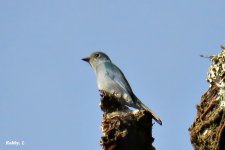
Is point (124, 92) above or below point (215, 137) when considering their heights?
above

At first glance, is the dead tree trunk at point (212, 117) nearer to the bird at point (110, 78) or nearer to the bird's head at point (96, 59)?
the bird at point (110, 78)

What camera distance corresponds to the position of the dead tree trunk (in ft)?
17.3

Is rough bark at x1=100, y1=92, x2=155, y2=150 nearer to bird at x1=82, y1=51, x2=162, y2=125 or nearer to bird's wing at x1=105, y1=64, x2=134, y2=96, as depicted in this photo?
bird at x1=82, y1=51, x2=162, y2=125

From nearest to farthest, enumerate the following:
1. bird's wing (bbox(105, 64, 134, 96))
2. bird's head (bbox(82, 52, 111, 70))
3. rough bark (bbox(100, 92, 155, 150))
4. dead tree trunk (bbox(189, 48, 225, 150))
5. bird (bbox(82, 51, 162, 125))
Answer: rough bark (bbox(100, 92, 155, 150))
dead tree trunk (bbox(189, 48, 225, 150))
bird (bbox(82, 51, 162, 125))
bird's wing (bbox(105, 64, 134, 96))
bird's head (bbox(82, 52, 111, 70))

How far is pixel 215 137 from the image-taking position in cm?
532

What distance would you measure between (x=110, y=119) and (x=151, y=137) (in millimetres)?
384

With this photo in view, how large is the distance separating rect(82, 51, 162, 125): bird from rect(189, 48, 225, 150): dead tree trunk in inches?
149

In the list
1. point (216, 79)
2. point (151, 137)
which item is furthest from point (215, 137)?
point (151, 137)

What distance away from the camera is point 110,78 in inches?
447

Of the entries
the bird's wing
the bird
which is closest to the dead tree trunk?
the bird

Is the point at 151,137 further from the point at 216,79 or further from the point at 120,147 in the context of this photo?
the point at 216,79

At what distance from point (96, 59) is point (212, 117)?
24.5 feet

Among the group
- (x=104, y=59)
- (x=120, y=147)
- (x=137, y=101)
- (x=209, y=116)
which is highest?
(x=104, y=59)

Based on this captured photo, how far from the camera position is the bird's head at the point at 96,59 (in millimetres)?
12632
